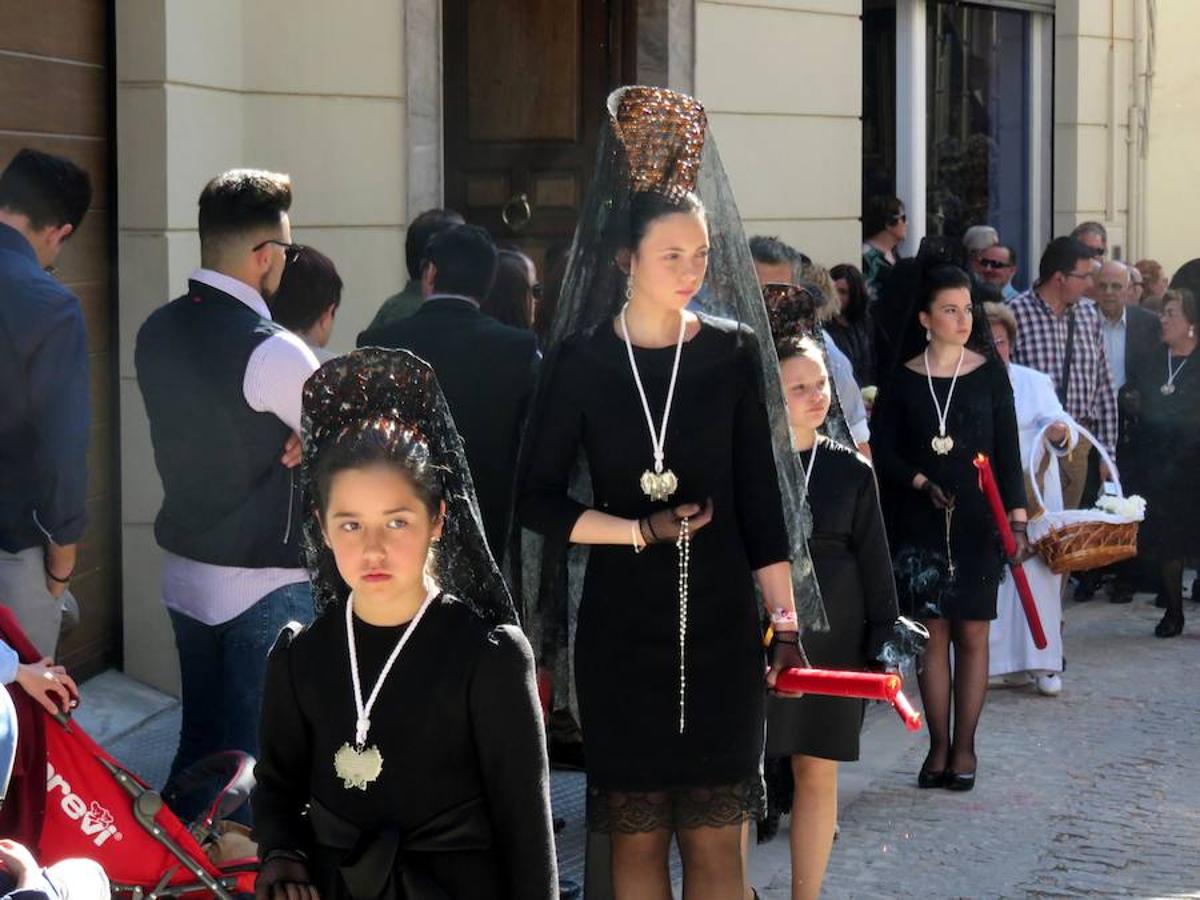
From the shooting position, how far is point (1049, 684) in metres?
8.95

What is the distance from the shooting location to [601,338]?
485 centimetres

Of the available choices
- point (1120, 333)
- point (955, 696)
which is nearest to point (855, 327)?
point (955, 696)

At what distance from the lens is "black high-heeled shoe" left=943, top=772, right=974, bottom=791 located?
7316 millimetres

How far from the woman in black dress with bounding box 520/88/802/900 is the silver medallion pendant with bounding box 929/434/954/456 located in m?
2.77

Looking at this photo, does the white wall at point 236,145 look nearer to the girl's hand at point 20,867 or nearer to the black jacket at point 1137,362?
the black jacket at point 1137,362

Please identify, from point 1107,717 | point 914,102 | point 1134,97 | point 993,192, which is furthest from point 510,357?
point 1134,97

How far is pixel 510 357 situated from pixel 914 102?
24.8ft

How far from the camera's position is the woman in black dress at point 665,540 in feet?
15.5

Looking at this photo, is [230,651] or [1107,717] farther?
[1107,717]

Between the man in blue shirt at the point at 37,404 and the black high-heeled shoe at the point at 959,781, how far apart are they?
130 inches

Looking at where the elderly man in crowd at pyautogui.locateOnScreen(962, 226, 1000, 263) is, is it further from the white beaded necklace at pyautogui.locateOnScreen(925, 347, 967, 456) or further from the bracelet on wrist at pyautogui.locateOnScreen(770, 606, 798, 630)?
the bracelet on wrist at pyautogui.locateOnScreen(770, 606, 798, 630)

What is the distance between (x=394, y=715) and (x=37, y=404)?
2.22 meters

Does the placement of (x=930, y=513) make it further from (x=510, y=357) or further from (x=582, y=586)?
(x=582, y=586)

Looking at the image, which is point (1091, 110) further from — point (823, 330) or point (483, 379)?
point (483, 379)
